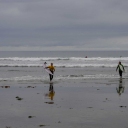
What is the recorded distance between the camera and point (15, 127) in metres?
A: 12.2

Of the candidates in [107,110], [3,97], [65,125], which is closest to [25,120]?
[65,125]

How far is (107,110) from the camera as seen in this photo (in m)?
15.3

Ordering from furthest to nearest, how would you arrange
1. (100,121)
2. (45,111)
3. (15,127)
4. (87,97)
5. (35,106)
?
(87,97) → (35,106) → (45,111) → (100,121) → (15,127)

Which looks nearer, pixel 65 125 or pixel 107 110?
pixel 65 125

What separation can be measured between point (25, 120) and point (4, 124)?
3.09 ft

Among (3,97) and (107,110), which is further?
(3,97)

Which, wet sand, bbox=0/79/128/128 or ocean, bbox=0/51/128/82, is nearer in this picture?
wet sand, bbox=0/79/128/128

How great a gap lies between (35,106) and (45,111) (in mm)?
1508

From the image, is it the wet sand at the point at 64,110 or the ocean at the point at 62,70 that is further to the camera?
the ocean at the point at 62,70

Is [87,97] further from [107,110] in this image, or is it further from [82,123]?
[82,123]

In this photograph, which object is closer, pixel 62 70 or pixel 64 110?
pixel 64 110

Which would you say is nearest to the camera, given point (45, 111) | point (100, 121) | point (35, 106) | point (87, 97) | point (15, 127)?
point (15, 127)

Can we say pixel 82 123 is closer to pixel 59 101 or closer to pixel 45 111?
pixel 45 111

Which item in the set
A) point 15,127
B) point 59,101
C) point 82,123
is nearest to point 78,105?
point 59,101
